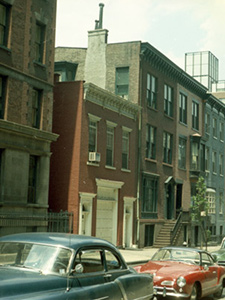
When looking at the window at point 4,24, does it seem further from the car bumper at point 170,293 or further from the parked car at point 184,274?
the car bumper at point 170,293

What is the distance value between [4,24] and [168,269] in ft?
49.0

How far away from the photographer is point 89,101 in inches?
1111

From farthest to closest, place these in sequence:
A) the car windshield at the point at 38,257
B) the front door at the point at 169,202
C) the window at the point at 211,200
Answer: the window at the point at 211,200 → the front door at the point at 169,202 → the car windshield at the point at 38,257

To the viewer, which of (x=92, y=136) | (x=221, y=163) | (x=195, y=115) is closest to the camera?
(x=92, y=136)

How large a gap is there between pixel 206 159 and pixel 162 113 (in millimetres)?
11269

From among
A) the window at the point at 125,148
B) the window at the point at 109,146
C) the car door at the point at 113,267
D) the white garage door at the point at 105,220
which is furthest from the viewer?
the window at the point at 125,148

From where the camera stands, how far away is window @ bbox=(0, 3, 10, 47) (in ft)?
72.8

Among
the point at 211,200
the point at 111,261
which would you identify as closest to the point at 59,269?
the point at 111,261

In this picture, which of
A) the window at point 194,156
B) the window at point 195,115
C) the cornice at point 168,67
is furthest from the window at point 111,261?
the window at point 195,115

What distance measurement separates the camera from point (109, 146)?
30.4 m

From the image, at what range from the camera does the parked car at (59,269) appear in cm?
650

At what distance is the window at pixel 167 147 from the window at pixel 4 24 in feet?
61.1

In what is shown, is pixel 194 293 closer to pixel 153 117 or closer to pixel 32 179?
pixel 32 179

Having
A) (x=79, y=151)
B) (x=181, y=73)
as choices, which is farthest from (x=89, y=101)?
(x=181, y=73)
